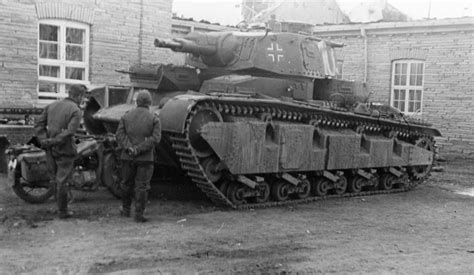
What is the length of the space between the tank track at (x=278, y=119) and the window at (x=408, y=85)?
717 centimetres

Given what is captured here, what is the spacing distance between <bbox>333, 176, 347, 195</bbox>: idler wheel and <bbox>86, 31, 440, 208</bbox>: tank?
0.06ft

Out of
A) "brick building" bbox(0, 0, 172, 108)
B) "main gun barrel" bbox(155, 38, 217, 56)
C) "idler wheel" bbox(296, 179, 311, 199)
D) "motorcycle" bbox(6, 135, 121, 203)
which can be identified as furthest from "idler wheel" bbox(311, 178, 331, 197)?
"brick building" bbox(0, 0, 172, 108)

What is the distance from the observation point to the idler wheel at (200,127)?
8.32m

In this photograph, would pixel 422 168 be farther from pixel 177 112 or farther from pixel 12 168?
pixel 12 168

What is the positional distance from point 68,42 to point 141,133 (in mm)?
7017

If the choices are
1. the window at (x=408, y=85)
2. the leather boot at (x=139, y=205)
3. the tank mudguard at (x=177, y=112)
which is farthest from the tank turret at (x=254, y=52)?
the window at (x=408, y=85)

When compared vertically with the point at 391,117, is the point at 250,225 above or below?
below

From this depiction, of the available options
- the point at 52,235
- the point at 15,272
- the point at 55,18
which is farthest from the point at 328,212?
the point at 55,18

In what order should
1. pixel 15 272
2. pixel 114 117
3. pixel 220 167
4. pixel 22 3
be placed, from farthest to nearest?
pixel 22 3 → pixel 114 117 → pixel 220 167 → pixel 15 272

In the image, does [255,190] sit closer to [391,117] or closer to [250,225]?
[250,225]

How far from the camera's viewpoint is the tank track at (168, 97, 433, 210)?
27.3 ft

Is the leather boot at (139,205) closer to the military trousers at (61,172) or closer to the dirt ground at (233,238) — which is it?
the dirt ground at (233,238)

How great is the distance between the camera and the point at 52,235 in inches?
271

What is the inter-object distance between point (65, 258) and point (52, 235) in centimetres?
102
